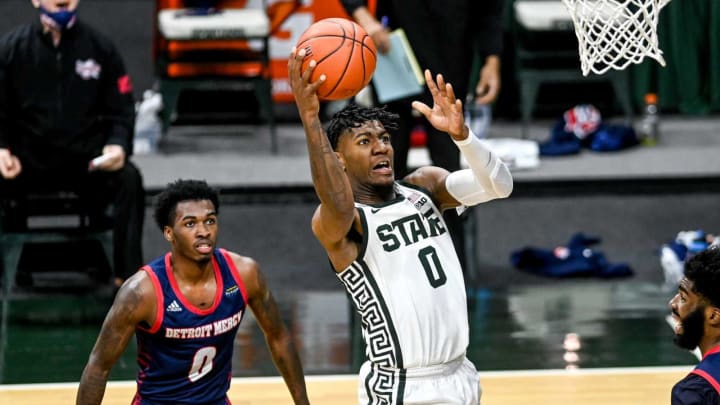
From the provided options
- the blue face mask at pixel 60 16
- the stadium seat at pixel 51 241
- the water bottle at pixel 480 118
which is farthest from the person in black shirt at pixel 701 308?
the water bottle at pixel 480 118

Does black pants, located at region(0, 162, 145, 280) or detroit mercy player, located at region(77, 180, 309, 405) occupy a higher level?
detroit mercy player, located at region(77, 180, 309, 405)

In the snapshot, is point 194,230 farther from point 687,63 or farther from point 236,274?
point 687,63

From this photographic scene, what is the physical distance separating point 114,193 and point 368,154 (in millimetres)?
3152

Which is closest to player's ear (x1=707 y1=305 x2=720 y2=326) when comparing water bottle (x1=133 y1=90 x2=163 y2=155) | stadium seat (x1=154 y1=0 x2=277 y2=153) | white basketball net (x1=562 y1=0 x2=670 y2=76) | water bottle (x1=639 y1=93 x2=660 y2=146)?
A: white basketball net (x1=562 y1=0 x2=670 y2=76)

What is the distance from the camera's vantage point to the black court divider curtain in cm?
1030

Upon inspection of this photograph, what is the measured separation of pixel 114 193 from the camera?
283 inches

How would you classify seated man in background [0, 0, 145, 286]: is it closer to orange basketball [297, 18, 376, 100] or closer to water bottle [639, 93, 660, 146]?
A: orange basketball [297, 18, 376, 100]

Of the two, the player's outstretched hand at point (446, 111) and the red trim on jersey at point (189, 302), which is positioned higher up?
the player's outstretched hand at point (446, 111)

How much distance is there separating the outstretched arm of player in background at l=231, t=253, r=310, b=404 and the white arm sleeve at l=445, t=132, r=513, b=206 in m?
0.89

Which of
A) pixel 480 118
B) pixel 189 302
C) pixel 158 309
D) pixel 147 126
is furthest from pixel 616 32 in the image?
pixel 147 126

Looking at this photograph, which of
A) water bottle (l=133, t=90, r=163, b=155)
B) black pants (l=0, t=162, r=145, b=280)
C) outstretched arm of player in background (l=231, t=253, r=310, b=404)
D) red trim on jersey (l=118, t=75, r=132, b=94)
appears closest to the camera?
outstretched arm of player in background (l=231, t=253, r=310, b=404)

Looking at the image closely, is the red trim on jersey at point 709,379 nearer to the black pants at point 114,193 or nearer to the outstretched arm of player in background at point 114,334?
the outstretched arm of player in background at point 114,334

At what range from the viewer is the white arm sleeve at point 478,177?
4254mm

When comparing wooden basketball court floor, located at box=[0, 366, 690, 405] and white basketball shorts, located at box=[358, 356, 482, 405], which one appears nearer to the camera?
white basketball shorts, located at box=[358, 356, 482, 405]
